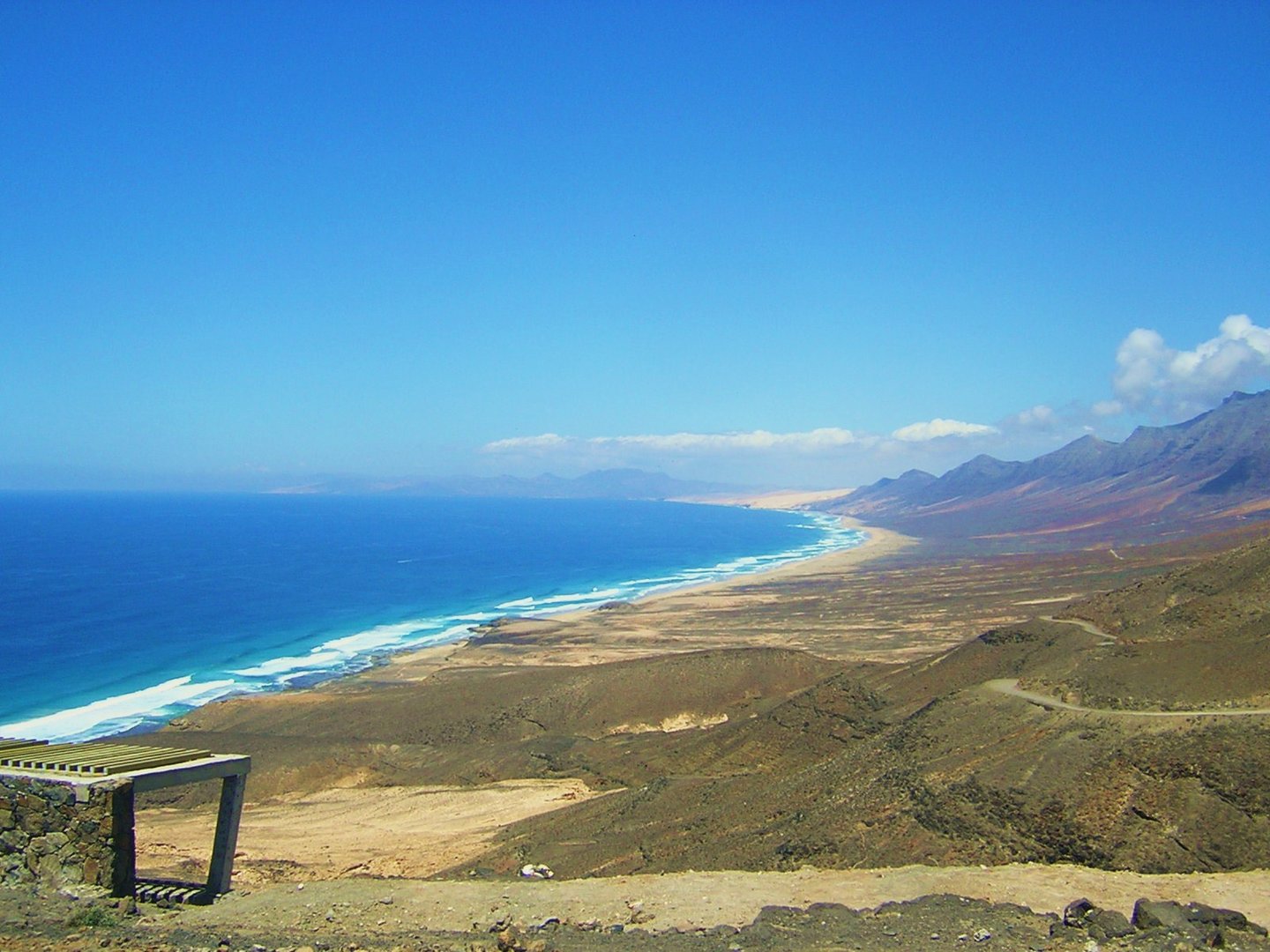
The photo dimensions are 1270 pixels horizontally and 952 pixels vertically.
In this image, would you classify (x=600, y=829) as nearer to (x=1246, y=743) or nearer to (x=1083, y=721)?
(x=1083, y=721)

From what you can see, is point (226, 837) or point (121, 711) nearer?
point (226, 837)

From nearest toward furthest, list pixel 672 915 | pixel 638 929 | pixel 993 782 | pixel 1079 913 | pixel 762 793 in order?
pixel 1079 913 → pixel 638 929 → pixel 672 915 → pixel 993 782 → pixel 762 793

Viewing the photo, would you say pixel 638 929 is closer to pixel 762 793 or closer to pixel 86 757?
pixel 86 757

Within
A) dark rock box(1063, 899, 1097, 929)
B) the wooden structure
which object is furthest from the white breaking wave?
dark rock box(1063, 899, 1097, 929)

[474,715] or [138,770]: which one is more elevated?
[138,770]

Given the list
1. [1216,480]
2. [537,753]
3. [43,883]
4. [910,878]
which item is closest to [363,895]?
[43,883]

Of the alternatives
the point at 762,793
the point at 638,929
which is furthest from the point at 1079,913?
the point at 762,793

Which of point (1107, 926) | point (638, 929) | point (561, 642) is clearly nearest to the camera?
point (1107, 926)
